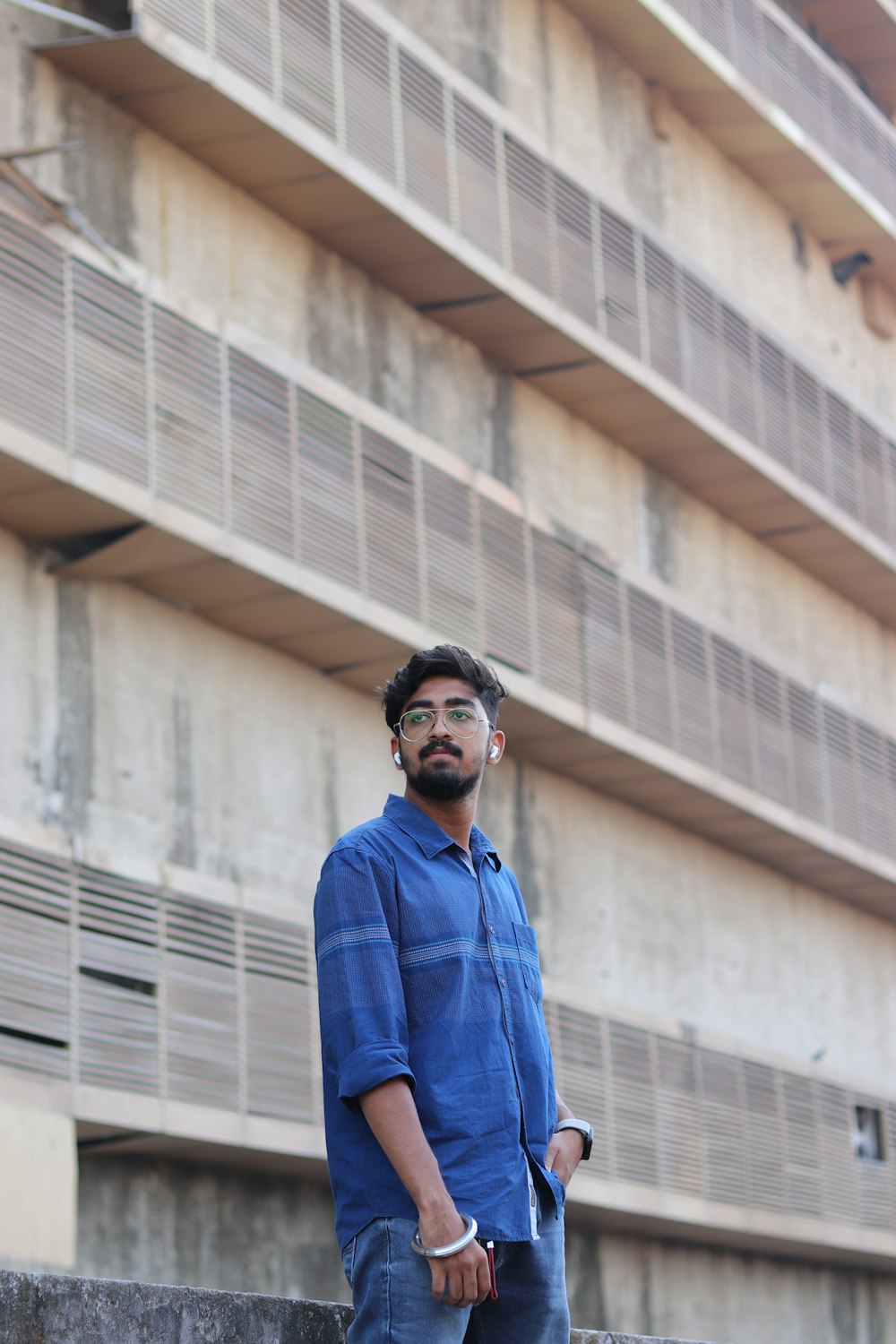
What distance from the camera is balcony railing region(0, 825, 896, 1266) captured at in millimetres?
11289

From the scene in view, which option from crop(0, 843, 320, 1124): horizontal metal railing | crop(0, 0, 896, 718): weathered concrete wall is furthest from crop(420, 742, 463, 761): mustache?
crop(0, 0, 896, 718): weathered concrete wall

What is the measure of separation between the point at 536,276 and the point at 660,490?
11.1ft

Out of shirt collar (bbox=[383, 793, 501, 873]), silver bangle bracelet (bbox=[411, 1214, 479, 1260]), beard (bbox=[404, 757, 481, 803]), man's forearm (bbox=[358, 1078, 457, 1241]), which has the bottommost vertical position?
silver bangle bracelet (bbox=[411, 1214, 479, 1260])

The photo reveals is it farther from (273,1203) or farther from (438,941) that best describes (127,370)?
(438,941)

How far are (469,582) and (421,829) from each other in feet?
34.0

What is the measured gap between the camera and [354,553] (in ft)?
46.4

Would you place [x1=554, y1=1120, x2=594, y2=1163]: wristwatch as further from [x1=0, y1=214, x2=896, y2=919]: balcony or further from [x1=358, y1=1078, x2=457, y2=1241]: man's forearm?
[x1=0, y1=214, x2=896, y2=919]: balcony

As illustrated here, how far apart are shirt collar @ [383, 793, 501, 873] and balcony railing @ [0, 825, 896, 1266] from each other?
6.33 m

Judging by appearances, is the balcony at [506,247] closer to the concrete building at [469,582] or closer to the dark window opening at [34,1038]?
the concrete building at [469,582]

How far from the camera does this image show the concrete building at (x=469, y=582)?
12203mm

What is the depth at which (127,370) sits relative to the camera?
40.2ft

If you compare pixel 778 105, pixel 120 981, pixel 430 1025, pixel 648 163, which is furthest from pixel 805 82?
pixel 430 1025

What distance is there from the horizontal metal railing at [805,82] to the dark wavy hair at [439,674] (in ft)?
52.7

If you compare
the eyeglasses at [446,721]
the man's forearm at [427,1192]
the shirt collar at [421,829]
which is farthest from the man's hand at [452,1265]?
the eyeglasses at [446,721]
